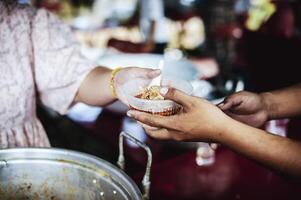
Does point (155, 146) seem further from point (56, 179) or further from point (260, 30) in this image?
point (260, 30)

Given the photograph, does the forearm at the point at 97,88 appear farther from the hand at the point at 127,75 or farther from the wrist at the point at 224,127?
the wrist at the point at 224,127

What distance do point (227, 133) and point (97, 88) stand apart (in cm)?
78

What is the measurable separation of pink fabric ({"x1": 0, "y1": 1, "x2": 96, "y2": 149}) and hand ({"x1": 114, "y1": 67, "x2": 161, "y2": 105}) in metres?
0.21

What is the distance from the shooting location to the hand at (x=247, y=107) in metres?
1.78

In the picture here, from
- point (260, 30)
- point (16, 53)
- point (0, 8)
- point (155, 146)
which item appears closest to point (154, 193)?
point (155, 146)

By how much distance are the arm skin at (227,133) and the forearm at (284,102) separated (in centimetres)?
58

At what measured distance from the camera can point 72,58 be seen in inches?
73.9

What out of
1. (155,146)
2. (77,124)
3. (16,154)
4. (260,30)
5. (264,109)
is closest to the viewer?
(16,154)

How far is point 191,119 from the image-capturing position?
1370 mm

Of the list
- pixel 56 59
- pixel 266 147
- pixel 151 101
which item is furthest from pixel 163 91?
pixel 56 59

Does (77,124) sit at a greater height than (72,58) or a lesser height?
lesser

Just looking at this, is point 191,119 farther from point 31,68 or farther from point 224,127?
point 31,68

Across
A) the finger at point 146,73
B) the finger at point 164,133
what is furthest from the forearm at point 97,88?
the finger at point 164,133

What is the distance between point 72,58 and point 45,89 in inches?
8.7
